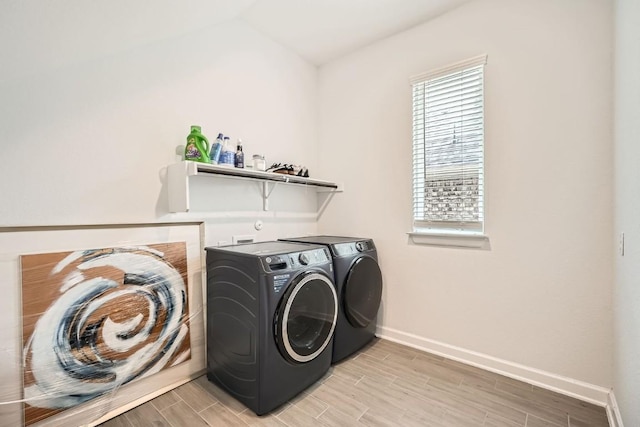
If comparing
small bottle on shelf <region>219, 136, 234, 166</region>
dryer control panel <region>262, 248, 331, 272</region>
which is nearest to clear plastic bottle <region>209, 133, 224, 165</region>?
small bottle on shelf <region>219, 136, 234, 166</region>

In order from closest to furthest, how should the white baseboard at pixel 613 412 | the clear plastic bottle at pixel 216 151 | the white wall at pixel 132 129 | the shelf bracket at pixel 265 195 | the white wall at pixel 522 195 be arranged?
1. the white wall at pixel 132 129
2. the white baseboard at pixel 613 412
3. the white wall at pixel 522 195
4. the clear plastic bottle at pixel 216 151
5. the shelf bracket at pixel 265 195

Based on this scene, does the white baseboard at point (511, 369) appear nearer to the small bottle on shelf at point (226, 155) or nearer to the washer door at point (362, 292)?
the washer door at point (362, 292)

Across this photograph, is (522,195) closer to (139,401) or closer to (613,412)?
(613,412)

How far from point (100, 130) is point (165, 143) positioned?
32 cm

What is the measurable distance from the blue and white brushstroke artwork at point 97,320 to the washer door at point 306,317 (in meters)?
0.72

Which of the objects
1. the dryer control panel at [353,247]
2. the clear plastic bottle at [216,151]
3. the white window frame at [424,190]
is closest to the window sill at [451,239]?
the white window frame at [424,190]

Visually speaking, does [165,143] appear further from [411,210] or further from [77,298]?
[411,210]

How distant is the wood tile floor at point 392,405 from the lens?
1464 mm

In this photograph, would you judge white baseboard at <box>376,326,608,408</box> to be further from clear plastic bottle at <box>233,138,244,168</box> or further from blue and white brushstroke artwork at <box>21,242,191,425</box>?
clear plastic bottle at <box>233,138,244,168</box>

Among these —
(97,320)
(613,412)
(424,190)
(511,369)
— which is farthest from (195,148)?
(613,412)

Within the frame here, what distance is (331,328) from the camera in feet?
5.96

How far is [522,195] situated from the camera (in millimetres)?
1807

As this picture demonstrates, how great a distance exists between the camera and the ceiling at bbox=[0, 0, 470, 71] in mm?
1271

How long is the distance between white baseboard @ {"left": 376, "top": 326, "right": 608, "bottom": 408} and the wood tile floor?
1.9 inches
